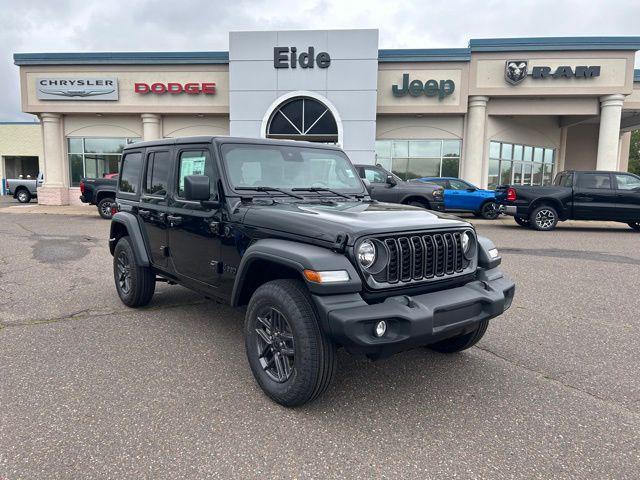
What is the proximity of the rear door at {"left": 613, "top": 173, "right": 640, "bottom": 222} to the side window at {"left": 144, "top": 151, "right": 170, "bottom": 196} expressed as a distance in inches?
514

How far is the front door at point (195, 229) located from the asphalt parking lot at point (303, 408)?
69cm

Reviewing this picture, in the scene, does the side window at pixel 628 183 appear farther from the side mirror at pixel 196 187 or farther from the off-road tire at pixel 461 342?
the side mirror at pixel 196 187

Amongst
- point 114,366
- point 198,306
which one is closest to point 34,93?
point 198,306

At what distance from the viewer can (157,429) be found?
2.95 meters

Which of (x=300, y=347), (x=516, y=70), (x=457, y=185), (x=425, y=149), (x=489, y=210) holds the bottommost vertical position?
(x=300, y=347)

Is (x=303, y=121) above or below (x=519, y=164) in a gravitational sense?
above

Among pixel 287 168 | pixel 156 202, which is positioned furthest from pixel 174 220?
pixel 287 168

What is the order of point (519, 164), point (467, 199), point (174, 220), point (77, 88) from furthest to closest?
point (519, 164) < point (77, 88) < point (467, 199) < point (174, 220)

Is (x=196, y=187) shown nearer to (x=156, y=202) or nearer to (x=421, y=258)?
(x=156, y=202)

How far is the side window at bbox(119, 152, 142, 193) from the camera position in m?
5.36

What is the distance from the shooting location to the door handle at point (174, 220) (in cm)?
443

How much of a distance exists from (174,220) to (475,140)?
17.9m

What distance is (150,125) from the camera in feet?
69.8

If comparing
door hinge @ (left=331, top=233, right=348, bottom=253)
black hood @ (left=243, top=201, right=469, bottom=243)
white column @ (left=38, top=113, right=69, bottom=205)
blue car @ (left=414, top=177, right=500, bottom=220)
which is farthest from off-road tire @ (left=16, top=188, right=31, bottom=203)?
door hinge @ (left=331, top=233, right=348, bottom=253)
